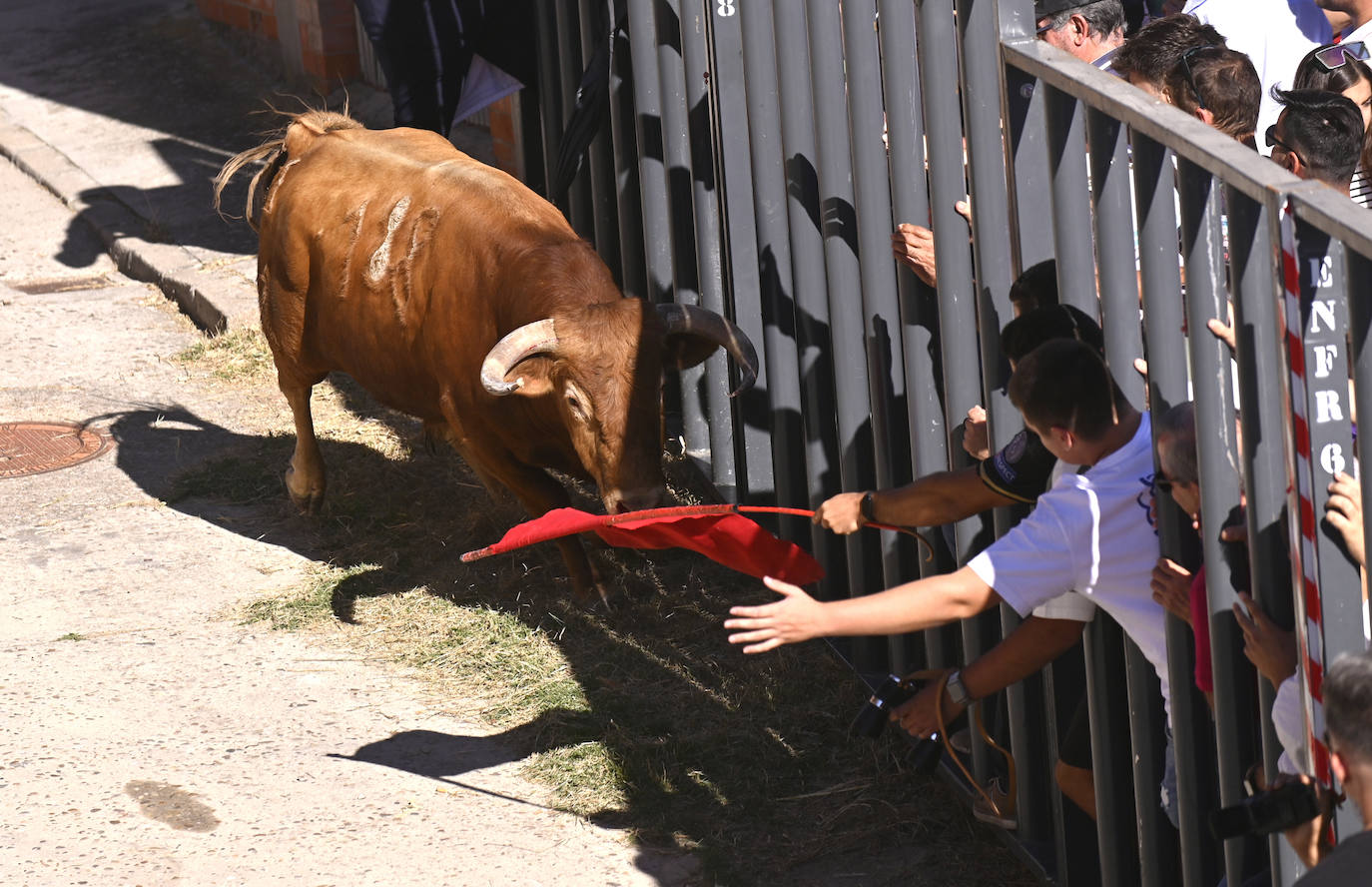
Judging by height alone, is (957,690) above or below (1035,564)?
below

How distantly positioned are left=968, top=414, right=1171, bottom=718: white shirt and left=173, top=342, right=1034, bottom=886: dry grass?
51.0 inches

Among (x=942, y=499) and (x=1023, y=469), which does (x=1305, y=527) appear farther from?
(x=942, y=499)

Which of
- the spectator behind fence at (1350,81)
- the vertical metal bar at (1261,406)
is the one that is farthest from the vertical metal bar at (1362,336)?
the spectator behind fence at (1350,81)

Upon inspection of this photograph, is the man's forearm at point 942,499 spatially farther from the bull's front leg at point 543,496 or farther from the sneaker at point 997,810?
the bull's front leg at point 543,496

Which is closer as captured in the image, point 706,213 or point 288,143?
point 706,213

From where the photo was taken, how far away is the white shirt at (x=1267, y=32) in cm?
550

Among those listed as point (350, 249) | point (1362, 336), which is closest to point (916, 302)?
point (1362, 336)

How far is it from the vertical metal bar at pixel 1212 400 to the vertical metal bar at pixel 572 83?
4.69 m

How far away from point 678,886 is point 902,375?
1.56m

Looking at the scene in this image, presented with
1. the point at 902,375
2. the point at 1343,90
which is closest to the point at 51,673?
the point at 902,375

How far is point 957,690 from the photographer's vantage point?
389cm

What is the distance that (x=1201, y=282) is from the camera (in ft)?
10.1

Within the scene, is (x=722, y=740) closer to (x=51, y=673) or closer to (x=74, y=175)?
(x=51, y=673)

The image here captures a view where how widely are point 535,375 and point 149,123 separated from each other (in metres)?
8.84
